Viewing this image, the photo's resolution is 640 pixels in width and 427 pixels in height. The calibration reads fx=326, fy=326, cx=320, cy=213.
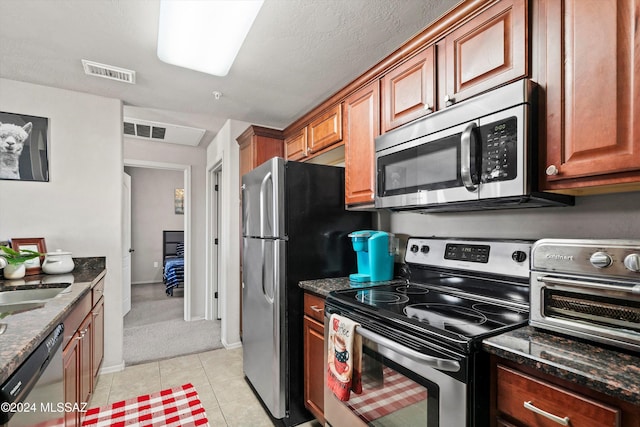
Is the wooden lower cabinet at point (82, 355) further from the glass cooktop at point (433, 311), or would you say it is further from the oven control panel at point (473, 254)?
the oven control panel at point (473, 254)

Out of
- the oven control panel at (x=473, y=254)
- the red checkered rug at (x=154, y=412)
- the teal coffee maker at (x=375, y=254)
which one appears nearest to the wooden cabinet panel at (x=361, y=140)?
the teal coffee maker at (x=375, y=254)

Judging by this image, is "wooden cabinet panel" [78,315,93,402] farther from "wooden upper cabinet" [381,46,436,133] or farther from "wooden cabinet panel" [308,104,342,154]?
"wooden upper cabinet" [381,46,436,133]

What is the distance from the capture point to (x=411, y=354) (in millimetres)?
1176

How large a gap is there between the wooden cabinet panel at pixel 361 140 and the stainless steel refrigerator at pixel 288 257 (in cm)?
17

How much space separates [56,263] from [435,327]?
2.62 meters

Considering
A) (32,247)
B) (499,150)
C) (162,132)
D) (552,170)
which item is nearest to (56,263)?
(32,247)

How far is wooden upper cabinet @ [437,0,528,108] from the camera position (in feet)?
4.08

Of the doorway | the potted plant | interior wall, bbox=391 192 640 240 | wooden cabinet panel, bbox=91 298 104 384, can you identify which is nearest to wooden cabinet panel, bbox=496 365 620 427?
interior wall, bbox=391 192 640 240

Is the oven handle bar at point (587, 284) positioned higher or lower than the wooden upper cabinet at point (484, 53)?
lower

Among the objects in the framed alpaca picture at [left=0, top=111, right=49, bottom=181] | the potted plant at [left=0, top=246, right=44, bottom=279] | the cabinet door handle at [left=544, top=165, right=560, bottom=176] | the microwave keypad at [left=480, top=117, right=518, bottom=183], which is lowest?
the potted plant at [left=0, top=246, right=44, bottom=279]

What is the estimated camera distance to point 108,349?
9.24ft

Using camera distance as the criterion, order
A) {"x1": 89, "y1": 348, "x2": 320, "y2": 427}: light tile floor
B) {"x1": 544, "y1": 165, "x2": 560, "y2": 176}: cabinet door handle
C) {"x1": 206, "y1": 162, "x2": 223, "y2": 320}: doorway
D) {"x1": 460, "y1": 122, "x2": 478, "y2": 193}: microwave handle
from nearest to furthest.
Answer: {"x1": 544, "y1": 165, "x2": 560, "y2": 176}: cabinet door handle
{"x1": 460, "y1": 122, "x2": 478, "y2": 193}: microwave handle
{"x1": 89, "y1": 348, "x2": 320, "y2": 427}: light tile floor
{"x1": 206, "y1": 162, "x2": 223, "y2": 320}: doorway

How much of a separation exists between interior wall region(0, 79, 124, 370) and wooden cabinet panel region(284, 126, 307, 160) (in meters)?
1.50

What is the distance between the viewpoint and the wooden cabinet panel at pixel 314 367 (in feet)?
6.19
